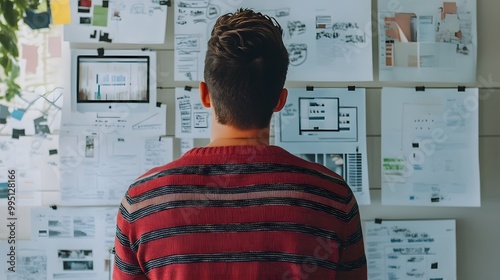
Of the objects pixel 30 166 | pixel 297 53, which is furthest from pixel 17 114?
pixel 297 53

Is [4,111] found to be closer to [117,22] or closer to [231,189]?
[117,22]

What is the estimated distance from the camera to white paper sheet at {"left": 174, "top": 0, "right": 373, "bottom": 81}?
1.57 meters

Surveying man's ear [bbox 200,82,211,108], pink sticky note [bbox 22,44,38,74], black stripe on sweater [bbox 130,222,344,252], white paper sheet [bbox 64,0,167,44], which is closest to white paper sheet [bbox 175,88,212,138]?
white paper sheet [bbox 64,0,167,44]

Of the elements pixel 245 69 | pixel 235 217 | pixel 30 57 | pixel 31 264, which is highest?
pixel 30 57

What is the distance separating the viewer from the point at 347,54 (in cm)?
158

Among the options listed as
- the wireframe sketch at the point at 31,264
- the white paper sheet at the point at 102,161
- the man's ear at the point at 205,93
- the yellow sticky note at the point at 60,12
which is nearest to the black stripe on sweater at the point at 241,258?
the man's ear at the point at 205,93

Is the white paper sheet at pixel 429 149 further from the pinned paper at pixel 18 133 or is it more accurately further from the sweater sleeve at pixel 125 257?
the pinned paper at pixel 18 133

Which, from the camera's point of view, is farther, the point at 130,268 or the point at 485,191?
the point at 485,191

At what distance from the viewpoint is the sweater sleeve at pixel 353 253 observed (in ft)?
3.10

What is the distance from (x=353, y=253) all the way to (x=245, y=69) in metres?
0.36

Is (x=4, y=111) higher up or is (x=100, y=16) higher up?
(x=100, y=16)

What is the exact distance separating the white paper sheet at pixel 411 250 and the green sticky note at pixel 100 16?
930 millimetres

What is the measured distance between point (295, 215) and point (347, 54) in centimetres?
81

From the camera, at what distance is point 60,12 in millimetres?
1563
